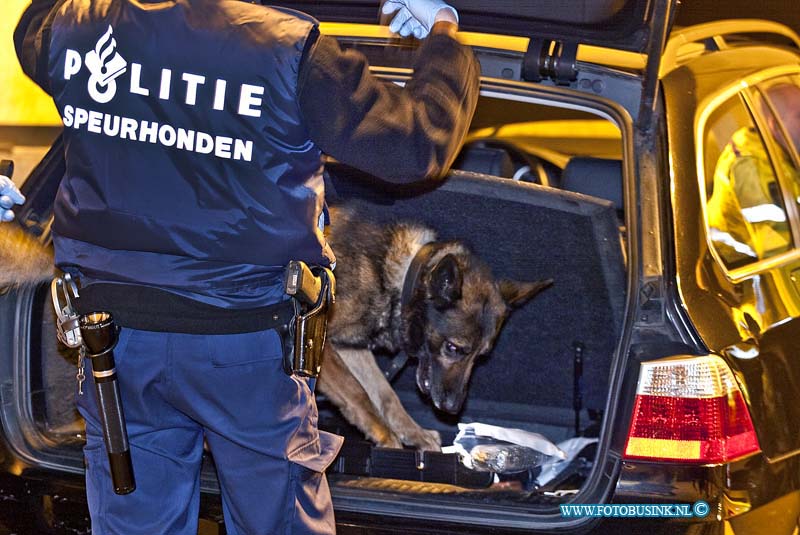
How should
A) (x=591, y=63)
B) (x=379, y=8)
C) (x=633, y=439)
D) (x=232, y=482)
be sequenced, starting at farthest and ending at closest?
(x=379, y=8) → (x=591, y=63) → (x=633, y=439) → (x=232, y=482)

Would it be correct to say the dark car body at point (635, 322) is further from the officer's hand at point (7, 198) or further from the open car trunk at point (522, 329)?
the officer's hand at point (7, 198)

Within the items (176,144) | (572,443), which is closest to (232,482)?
(176,144)

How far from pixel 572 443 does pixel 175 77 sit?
2358 mm

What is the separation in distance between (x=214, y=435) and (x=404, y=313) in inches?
66.4

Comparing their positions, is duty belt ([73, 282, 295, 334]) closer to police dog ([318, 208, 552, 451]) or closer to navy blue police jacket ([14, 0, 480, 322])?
navy blue police jacket ([14, 0, 480, 322])

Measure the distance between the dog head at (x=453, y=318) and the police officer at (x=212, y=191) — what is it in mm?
1480

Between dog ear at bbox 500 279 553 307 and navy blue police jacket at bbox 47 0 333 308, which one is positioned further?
dog ear at bbox 500 279 553 307

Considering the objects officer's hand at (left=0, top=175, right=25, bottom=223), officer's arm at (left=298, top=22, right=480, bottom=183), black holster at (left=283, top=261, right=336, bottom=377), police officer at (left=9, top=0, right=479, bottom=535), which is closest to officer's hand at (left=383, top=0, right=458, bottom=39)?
police officer at (left=9, top=0, right=479, bottom=535)

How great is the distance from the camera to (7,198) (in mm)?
2578

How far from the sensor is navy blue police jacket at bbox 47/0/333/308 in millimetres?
2029

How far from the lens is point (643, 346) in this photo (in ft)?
8.13

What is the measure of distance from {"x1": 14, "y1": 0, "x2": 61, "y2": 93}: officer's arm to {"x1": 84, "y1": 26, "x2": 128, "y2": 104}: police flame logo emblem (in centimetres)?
25

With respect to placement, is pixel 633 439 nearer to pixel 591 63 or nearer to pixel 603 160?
pixel 591 63

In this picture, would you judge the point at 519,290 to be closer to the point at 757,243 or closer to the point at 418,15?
the point at 757,243
